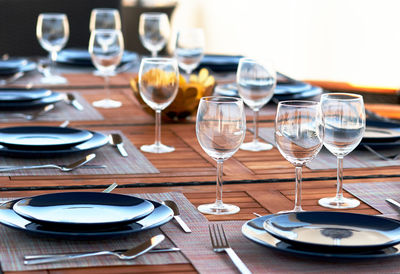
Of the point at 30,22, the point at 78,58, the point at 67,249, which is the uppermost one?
the point at 30,22

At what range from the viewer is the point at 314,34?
5.30 metres

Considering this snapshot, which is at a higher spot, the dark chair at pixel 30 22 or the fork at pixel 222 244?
the dark chair at pixel 30 22

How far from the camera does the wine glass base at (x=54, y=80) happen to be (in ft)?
8.56

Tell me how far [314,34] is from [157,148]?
373cm

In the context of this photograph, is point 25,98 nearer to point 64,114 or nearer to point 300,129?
point 64,114

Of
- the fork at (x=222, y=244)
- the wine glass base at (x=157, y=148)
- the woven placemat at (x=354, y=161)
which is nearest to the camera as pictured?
the fork at (x=222, y=244)

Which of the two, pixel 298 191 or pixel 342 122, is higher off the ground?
pixel 342 122

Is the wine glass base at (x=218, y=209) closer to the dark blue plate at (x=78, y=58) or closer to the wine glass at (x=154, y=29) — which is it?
the wine glass at (x=154, y=29)

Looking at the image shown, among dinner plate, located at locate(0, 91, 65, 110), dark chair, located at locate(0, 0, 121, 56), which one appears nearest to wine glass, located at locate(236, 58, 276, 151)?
dinner plate, located at locate(0, 91, 65, 110)

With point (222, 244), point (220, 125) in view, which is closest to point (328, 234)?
point (222, 244)

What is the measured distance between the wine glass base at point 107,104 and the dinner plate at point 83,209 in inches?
39.7

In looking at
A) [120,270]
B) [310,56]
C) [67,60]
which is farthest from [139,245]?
[310,56]

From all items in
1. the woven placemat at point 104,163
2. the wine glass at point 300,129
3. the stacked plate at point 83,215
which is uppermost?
the wine glass at point 300,129

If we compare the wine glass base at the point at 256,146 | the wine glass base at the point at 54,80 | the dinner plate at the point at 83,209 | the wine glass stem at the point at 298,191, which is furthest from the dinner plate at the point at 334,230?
the wine glass base at the point at 54,80
